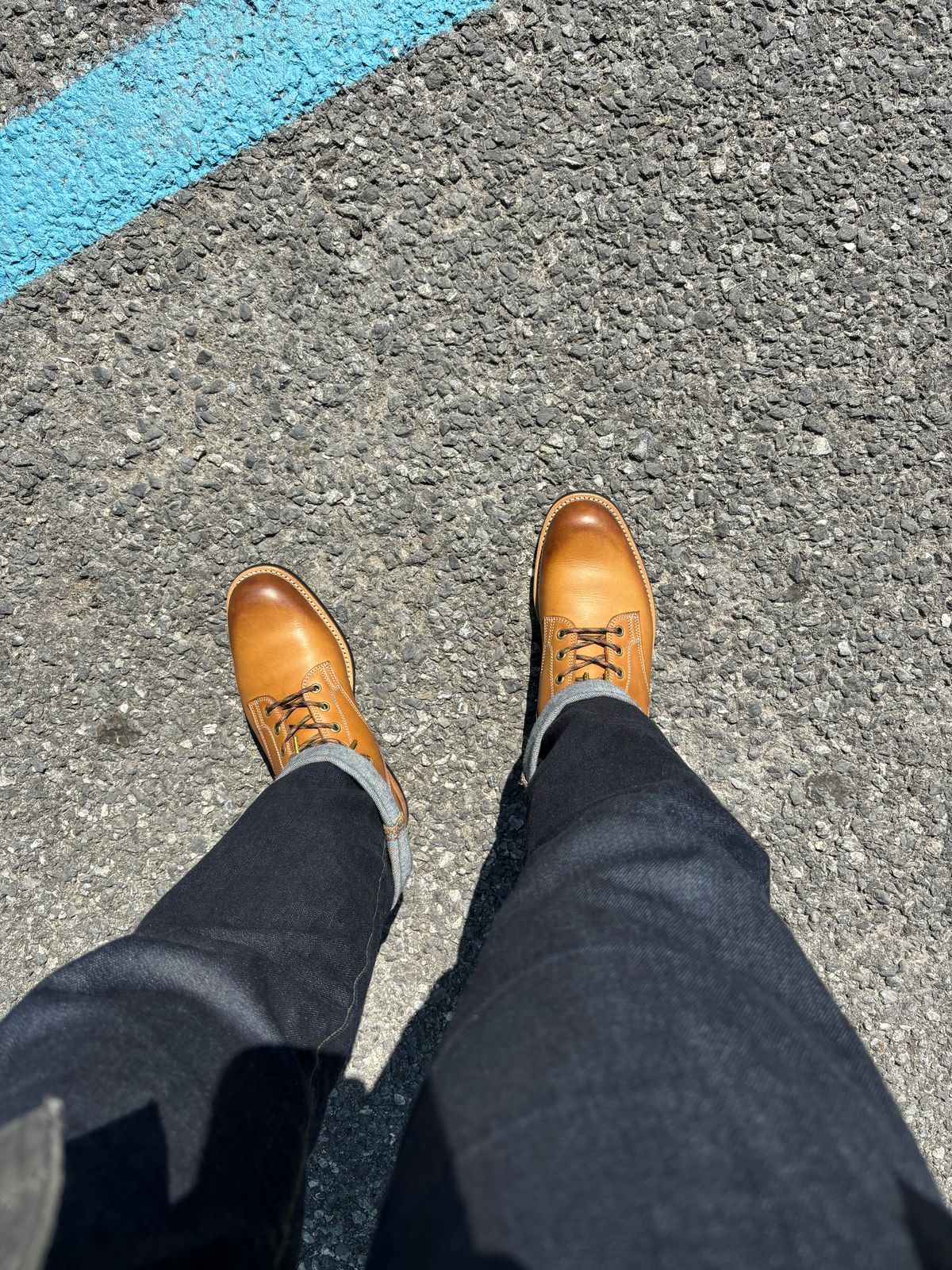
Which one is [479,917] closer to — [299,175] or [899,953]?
[899,953]

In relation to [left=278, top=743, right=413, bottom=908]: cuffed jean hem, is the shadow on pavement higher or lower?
lower

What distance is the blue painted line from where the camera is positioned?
1496mm

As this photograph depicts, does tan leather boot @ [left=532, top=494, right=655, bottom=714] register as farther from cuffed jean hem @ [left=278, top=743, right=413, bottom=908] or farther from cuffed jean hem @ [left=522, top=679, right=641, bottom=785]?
cuffed jean hem @ [left=278, top=743, right=413, bottom=908]

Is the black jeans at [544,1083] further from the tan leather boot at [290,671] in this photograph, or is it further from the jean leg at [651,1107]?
the tan leather boot at [290,671]

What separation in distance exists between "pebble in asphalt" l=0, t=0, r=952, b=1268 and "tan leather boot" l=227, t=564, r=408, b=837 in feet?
0.18

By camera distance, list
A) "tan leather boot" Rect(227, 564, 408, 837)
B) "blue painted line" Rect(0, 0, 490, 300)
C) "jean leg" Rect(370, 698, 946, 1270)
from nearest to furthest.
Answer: "jean leg" Rect(370, 698, 946, 1270) < "blue painted line" Rect(0, 0, 490, 300) < "tan leather boot" Rect(227, 564, 408, 837)

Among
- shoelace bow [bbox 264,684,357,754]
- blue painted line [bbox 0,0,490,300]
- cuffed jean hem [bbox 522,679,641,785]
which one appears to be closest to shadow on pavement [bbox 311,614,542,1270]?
cuffed jean hem [bbox 522,679,641,785]

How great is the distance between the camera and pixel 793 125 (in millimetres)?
1548

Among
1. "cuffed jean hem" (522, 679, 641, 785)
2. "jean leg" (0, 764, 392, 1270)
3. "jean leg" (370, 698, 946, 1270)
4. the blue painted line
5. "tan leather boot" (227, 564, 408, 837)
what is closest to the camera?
"jean leg" (370, 698, 946, 1270)

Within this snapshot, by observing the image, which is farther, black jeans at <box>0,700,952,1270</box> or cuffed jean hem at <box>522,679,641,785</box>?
cuffed jean hem at <box>522,679,641,785</box>

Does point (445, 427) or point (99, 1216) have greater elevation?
point (445, 427)

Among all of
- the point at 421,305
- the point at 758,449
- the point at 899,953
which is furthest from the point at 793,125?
the point at 899,953

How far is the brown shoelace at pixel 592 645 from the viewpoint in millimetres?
1763

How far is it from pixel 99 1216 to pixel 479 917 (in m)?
1.11
